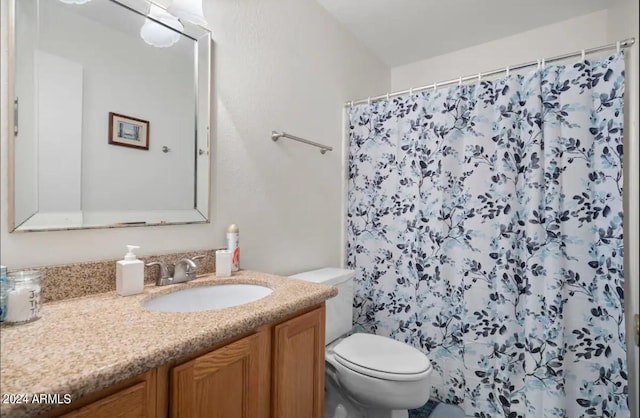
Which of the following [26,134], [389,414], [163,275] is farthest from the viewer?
[389,414]

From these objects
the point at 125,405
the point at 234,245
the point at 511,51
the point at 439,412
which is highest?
the point at 511,51

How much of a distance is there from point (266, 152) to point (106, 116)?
720 mm

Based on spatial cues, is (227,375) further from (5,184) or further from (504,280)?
(504,280)

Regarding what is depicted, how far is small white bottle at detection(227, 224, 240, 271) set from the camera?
1.35 metres

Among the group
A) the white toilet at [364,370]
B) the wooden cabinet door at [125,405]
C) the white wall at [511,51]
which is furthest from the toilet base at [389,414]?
the white wall at [511,51]

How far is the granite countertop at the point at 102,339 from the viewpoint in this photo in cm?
52

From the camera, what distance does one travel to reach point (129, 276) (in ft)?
3.26

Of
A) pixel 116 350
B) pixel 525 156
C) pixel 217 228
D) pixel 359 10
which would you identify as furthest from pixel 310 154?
pixel 116 350

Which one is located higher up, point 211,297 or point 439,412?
point 211,297

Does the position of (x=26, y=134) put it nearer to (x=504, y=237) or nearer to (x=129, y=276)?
(x=129, y=276)

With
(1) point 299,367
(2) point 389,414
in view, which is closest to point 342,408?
(2) point 389,414

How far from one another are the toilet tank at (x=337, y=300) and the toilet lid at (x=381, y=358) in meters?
0.09

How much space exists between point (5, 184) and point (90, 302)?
1.29 feet

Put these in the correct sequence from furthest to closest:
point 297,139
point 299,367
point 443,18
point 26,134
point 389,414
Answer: point 443,18 < point 297,139 < point 389,414 < point 299,367 < point 26,134
